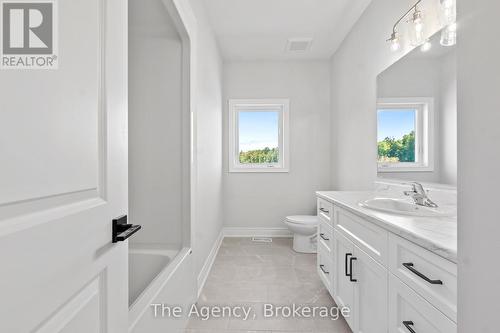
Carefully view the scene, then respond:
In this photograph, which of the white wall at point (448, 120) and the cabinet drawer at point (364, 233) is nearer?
the cabinet drawer at point (364, 233)

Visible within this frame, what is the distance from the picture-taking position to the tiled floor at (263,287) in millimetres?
1753

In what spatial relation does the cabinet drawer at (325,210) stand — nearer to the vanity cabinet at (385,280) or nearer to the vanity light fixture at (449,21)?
A: the vanity cabinet at (385,280)

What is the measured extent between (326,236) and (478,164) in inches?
69.1

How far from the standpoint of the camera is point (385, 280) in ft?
3.85

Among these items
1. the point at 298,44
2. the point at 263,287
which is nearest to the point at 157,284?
the point at 263,287

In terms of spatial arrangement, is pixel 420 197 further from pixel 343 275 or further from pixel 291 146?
pixel 291 146

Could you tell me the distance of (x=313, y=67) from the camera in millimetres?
3799

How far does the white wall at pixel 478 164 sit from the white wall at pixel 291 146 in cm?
335

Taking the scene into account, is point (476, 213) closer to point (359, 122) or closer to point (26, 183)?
point (26, 183)

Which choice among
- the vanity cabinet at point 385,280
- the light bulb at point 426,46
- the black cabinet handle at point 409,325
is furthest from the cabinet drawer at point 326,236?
the light bulb at point 426,46

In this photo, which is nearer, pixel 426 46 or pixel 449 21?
pixel 449 21

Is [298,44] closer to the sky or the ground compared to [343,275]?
closer to the sky

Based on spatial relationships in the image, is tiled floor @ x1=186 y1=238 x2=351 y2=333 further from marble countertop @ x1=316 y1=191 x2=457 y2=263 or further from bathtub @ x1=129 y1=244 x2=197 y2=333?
marble countertop @ x1=316 y1=191 x2=457 y2=263

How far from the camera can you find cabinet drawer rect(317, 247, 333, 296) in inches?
76.6
